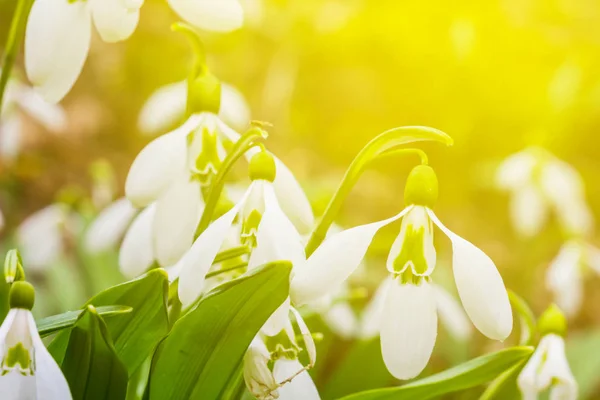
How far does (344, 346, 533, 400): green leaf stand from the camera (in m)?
0.74

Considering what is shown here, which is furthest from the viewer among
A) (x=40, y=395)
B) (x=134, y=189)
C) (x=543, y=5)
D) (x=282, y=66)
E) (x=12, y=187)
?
(x=543, y=5)

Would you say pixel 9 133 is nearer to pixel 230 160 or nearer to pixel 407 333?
pixel 230 160

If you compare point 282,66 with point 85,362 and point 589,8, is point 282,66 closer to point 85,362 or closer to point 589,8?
point 589,8

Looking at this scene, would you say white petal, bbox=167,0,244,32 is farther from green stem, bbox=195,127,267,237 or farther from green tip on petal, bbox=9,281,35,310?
green tip on petal, bbox=9,281,35,310

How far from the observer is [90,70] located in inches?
134

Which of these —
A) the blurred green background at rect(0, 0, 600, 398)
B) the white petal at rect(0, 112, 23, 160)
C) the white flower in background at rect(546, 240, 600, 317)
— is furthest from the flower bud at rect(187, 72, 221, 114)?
the blurred green background at rect(0, 0, 600, 398)

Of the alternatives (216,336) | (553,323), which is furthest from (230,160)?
(553,323)

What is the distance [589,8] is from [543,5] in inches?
8.0

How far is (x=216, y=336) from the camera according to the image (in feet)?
2.34

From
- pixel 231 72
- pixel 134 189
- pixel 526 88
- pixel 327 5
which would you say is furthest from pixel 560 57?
pixel 134 189

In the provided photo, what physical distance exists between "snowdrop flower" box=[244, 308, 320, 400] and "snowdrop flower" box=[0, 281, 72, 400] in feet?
0.49

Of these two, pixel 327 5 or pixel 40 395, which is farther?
pixel 327 5

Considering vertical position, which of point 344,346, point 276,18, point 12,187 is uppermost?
point 276,18

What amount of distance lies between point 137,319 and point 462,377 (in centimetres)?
29
